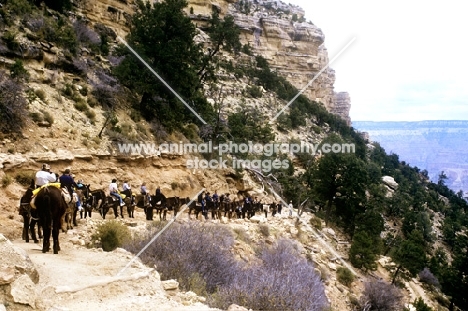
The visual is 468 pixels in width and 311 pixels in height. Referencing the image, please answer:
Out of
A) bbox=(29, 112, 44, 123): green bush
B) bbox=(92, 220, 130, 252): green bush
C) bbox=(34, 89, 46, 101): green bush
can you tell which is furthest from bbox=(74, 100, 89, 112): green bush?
bbox=(92, 220, 130, 252): green bush

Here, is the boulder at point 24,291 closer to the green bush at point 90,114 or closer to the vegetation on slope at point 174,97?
the vegetation on slope at point 174,97

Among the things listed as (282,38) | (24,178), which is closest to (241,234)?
(24,178)

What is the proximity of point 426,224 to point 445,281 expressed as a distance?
19.5 m

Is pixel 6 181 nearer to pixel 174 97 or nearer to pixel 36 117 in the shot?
pixel 36 117

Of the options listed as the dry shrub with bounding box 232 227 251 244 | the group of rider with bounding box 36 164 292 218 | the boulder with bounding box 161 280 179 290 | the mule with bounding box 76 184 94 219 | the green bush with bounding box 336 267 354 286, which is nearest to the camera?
the boulder with bounding box 161 280 179 290

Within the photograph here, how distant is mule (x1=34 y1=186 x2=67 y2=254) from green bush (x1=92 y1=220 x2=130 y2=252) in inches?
80.3

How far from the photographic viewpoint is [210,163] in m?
23.8

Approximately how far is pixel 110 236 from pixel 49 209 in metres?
2.53

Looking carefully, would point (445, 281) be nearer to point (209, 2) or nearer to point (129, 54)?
point (129, 54)

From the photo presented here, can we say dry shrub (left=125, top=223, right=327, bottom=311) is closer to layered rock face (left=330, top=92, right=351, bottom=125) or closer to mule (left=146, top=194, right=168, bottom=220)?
mule (left=146, top=194, right=168, bottom=220)

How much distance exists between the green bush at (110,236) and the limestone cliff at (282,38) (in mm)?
56330

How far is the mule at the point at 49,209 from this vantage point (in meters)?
7.58

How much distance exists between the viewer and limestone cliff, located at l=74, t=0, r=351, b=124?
71.9 metres

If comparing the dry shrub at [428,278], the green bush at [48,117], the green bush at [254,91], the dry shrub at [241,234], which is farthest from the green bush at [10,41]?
the green bush at [254,91]
